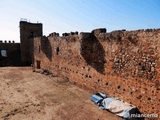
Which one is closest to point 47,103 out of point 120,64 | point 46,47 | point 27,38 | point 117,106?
point 117,106

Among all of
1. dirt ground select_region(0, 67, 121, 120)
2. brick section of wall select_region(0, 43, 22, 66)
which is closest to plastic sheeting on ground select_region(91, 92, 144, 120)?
dirt ground select_region(0, 67, 121, 120)

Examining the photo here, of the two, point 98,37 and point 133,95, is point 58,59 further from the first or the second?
point 133,95

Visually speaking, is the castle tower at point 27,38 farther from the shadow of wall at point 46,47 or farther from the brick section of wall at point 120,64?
the brick section of wall at point 120,64

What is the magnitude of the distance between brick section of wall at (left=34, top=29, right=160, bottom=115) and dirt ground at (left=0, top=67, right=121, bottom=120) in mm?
1295

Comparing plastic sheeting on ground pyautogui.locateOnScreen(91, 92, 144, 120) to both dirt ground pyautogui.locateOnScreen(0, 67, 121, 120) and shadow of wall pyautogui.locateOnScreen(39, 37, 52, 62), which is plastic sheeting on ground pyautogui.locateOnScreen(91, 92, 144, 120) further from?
shadow of wall pyautogui.locateOnScreen(39, 37, 52, 62)

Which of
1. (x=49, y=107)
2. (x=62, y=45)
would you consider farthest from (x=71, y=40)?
(x=49, y=107)

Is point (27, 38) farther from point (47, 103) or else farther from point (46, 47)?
point (47, 103)

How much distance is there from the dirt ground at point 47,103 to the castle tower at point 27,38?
1250 centimetres

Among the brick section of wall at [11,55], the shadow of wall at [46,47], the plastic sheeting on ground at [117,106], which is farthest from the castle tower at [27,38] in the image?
the plastic sheeting on ground at [117,106]

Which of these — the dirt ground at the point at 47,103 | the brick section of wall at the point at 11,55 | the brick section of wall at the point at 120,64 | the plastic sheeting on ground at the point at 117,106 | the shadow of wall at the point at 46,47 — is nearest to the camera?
the brick section of wall at the point at 120,64

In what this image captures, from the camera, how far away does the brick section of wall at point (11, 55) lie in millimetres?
22781

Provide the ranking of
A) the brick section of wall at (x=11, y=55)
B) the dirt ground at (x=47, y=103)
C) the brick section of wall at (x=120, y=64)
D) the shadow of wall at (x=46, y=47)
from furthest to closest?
the brick section of wall at (x=11, y=55) < the shadow of wall at (x=46, y=47) < the dirt ground at (x=47, y=103) < the brick section of wall at (x=120, y=64)

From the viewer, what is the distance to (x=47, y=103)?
26.8 ft

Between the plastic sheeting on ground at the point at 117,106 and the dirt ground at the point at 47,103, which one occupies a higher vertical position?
the plastic sheeting on ground at the point at 117,106
